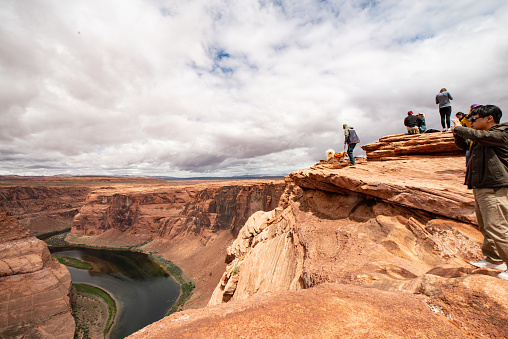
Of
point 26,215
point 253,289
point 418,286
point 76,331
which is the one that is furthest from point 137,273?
point 26,215

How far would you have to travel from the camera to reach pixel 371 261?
578cm

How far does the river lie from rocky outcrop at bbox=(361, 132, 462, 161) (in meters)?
39.0

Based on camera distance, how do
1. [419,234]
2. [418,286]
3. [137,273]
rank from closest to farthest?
1. [418,286]
2. [419,234]
3. [137,273]

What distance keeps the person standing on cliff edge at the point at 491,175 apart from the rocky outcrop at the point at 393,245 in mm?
562

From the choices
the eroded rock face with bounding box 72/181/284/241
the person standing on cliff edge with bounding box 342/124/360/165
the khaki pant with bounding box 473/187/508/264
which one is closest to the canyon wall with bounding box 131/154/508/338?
the khaki pant with bounding box 473/187/508/264

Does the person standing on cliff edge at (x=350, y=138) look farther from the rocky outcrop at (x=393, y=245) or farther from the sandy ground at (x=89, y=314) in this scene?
the sandy ground at (x=89, y=314)

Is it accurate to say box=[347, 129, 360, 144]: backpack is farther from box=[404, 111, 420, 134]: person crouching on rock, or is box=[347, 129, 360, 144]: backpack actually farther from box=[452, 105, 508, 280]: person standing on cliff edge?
box=[452, 105, 508, 280]: person standing on cliff edge

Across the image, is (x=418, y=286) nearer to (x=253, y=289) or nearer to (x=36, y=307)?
(x=253, y=289)

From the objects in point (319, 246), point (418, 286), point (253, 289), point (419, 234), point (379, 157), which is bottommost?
point (253, 289)

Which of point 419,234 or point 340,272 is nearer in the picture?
point 340,272

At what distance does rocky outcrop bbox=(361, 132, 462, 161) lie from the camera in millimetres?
10711

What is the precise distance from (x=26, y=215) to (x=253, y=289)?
4714 inches

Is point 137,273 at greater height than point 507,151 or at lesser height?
lesser

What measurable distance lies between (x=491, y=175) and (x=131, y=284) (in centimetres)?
5612
